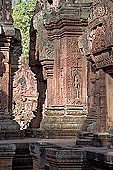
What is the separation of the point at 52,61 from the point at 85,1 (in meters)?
2.26

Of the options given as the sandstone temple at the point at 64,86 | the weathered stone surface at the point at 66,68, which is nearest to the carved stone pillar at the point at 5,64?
the sandstone temple at the point at 64,86

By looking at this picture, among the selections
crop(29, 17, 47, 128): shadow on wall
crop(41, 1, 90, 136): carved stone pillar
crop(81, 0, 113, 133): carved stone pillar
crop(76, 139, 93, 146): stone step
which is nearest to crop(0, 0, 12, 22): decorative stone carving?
crop(41, 1, 90, 136): carved stone pillar

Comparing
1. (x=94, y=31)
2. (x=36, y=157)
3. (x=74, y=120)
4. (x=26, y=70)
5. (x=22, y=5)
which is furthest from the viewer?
(x=22, y=5)

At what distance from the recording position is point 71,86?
13.3m

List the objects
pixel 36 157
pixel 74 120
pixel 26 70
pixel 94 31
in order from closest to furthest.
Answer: pixel 36 157 < pixel 94 31 < pixel 74 120 < pixel 26 70

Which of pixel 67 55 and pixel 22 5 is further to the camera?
pixel 22 5

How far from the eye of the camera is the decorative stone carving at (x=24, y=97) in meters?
24.3

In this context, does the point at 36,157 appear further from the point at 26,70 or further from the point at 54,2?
the point at 26,70

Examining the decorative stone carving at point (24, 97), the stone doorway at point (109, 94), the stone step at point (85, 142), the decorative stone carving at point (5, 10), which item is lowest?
the stone step at point (85, 142)

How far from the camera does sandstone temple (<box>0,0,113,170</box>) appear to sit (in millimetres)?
7727

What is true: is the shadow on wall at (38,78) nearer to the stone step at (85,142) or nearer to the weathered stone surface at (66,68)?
the weathered stone surface at (66,68)

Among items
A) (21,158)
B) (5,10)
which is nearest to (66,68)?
(5,10)

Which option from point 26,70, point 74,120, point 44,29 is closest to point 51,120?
point 74,120

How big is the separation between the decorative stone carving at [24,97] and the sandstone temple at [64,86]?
26.0 ft
